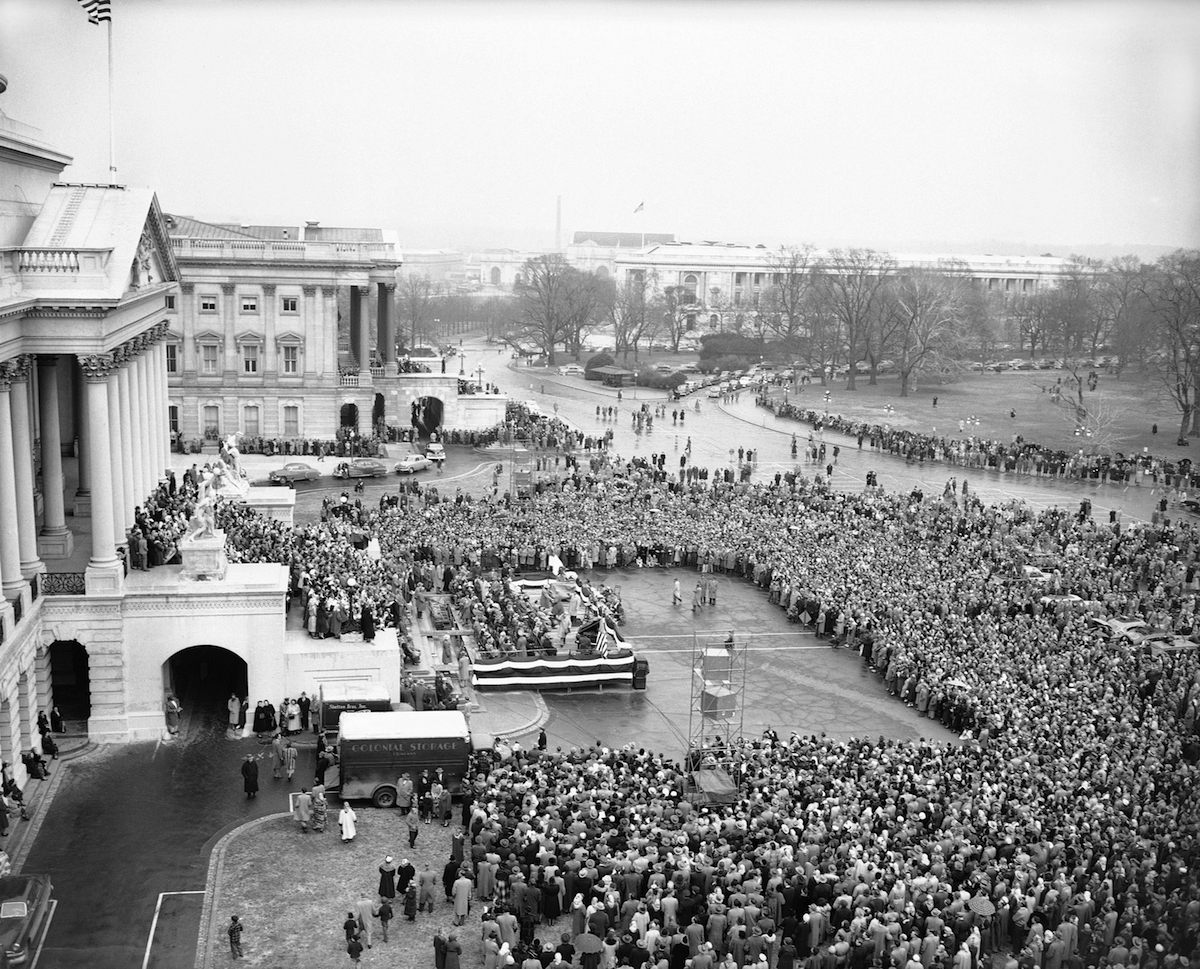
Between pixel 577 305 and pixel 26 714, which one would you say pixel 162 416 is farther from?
pixel 577 305

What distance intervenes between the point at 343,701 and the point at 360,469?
37.7m

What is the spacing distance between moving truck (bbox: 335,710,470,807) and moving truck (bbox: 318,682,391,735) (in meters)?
2.58

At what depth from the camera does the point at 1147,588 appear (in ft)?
168

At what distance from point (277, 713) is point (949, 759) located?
16.8m

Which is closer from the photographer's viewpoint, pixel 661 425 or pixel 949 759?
pixel 949 759

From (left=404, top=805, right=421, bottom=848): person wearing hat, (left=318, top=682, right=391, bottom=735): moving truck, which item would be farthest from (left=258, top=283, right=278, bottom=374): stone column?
(left=404, top=805, right=421, bottom=848): person wearing hat

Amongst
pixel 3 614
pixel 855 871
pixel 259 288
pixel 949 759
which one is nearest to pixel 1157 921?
pixel 855 871

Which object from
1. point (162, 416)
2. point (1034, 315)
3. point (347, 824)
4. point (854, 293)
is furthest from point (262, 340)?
point (1034, 315)

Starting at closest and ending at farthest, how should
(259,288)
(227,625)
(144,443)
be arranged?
(227,625)
(144,443)
(259,288)

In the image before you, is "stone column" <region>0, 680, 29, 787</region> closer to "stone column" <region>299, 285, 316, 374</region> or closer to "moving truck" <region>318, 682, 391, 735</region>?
"moving truck" <region>318, 682, 391, 735</region>

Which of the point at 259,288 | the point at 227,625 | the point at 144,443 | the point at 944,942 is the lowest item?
the point at 944,942

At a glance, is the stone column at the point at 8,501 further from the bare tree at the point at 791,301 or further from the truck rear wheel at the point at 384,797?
the bare tree at the point at 791,301

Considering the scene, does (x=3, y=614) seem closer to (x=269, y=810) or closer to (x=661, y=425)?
(x=269, y=810)

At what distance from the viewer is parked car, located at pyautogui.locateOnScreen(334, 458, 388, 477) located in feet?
229
